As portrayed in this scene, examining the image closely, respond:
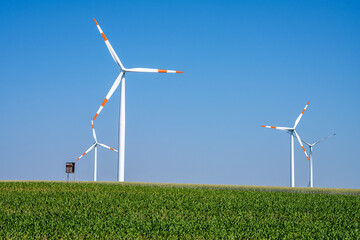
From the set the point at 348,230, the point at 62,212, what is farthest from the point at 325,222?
the point at 62,212

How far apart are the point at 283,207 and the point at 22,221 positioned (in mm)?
18647

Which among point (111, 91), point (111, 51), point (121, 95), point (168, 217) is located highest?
point (111, 51)

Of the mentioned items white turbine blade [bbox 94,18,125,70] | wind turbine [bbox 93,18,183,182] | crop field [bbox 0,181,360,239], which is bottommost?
crop field [bbox 0,181,360,239]

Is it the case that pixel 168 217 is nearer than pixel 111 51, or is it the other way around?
pixel 168 217

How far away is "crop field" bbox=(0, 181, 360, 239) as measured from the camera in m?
22.9

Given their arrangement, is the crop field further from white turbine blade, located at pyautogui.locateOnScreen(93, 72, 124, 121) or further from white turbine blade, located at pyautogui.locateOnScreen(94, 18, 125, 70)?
white turbine blade, located at pyautogui.locateOnScreen(94, 18, 125, 70)

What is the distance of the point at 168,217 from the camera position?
27.6 m

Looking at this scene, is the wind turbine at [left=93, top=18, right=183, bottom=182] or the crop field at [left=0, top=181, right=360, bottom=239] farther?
the wind turbine at [left=93, top=18, right=183, bottom=182]

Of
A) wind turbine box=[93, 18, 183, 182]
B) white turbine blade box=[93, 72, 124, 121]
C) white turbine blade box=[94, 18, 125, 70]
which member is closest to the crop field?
wind turbine box=[93, 18, 183, 182]

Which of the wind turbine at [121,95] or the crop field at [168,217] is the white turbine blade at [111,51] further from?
the crop field at [168,217]

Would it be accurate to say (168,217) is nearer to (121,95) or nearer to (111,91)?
(121,95)

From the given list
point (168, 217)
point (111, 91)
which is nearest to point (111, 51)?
point (111, 91)

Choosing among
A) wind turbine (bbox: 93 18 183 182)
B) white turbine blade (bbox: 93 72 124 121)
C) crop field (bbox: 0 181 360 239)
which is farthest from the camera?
wind turbine (bbox: 93 18 183 182)

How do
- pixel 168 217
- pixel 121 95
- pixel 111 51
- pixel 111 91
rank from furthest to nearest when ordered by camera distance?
pixel 111 51, pixel 111 91, pixel 121 95, pixel 168 217
